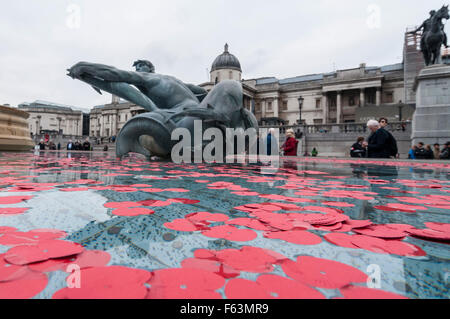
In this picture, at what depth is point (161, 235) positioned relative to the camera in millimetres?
1089

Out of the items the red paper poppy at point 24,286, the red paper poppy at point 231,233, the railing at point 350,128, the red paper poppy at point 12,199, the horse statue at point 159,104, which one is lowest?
the red paper poppy at point 231,233

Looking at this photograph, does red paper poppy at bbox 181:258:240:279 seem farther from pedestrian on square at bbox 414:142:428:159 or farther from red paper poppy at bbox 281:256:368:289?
pedestrian on square at bbox 414:142:428:159

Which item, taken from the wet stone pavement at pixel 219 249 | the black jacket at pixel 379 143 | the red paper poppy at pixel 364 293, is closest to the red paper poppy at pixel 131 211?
the wet stone pavement at pixel 219 249

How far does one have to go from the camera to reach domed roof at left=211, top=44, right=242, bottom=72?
171 ft

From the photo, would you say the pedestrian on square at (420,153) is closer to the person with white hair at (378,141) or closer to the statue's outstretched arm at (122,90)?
the person with white hair at (378,141)

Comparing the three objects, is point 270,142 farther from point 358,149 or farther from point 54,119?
point 54,119

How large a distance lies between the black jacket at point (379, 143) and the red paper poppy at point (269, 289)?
766 centimetres

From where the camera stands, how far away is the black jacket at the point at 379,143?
717 centimetres

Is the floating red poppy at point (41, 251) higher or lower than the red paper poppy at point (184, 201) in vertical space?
lower

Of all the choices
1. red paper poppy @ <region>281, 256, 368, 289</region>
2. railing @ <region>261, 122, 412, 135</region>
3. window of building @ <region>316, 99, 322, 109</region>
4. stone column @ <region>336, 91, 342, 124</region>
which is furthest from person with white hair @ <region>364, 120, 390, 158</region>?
window of building @ <region>316, 99, 322, 109</region>
